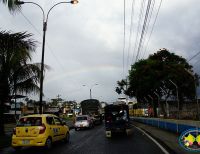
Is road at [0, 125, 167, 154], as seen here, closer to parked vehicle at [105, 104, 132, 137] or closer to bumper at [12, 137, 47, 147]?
bumper at [12, 137, 47, 147]

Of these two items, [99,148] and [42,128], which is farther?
[42,128]

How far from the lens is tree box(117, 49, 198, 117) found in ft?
213

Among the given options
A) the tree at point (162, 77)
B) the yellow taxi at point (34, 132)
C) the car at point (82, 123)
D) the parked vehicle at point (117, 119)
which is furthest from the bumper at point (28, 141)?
the tree at point (162, 77)

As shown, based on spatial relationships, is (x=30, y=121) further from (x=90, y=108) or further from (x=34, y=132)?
(x=90, y=108)

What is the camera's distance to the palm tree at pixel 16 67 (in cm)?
2077

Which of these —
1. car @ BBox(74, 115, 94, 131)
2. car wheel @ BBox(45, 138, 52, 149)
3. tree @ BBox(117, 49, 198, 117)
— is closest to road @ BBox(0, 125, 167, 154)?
car wheel @ BBox(45, 138, 52, 149)

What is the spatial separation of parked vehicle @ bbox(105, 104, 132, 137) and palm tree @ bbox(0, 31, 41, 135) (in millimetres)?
5474

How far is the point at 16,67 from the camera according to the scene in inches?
904

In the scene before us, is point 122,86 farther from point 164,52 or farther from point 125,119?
point 125,119

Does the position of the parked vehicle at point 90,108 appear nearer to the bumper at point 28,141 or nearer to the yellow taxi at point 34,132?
the yellow taxi at point 34,132

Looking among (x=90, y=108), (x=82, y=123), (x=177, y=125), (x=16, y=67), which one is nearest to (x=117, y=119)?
(x=177, y=125)

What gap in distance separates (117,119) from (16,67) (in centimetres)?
804

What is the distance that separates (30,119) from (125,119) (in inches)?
397

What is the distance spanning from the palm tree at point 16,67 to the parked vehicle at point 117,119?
547cm
